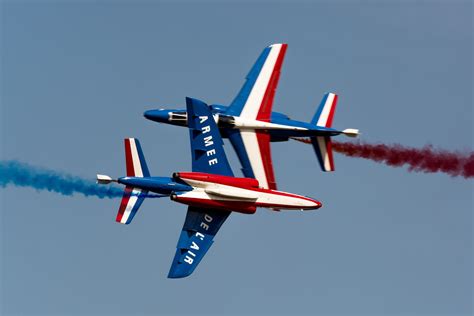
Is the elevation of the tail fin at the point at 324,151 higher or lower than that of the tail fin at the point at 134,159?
higher

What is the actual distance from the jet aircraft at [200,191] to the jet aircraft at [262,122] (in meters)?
1.93

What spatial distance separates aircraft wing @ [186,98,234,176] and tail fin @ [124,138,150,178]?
270cm

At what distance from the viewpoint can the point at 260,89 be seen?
320 feet

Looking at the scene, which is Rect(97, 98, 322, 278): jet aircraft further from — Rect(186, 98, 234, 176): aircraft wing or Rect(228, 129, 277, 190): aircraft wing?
Rect(228, 129, 277, 190): aircraft wing

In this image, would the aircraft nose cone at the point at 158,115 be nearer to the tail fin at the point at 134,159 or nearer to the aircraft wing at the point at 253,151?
the tail fin at the point at 134,159

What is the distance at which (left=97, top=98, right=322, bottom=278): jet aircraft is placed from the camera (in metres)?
92.9

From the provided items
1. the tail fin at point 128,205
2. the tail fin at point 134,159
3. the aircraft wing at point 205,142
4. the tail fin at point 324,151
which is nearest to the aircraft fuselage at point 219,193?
the aircraft wing at point 205,142

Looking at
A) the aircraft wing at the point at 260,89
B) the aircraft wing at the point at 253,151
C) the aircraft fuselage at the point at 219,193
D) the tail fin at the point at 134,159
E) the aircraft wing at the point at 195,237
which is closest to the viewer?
the aircraft fuselage at the point at 219,193

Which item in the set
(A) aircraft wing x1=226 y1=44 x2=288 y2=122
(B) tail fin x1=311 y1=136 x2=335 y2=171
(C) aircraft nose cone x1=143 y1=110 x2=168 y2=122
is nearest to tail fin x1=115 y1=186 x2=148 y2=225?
(C) aircraft nose cone x1=143 y1=110 x2=168 y2=122

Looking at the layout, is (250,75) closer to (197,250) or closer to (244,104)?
(244,104)

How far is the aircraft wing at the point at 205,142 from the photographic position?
94.1 metres

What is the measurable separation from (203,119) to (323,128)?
22.6ft

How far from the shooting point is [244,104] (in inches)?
3844

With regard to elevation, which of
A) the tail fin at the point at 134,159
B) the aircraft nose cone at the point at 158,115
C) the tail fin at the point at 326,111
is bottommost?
the tail fin at the point at 134,159
